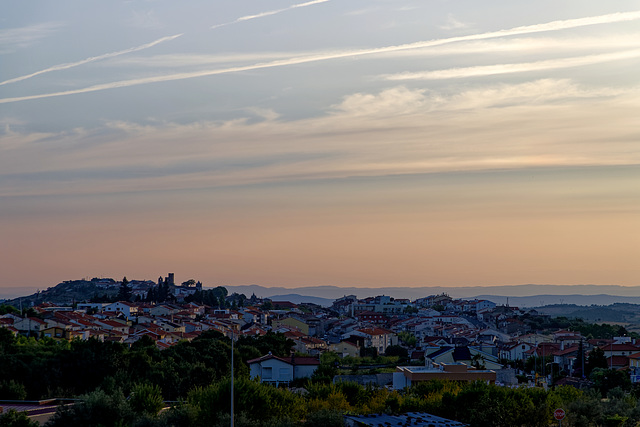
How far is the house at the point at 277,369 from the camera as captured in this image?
181 feet

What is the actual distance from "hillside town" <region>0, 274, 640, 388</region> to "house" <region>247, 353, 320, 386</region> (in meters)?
0.07

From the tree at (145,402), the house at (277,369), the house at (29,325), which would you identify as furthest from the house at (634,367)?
the house at (29,325)

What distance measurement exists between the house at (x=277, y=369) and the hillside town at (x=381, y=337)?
66mm

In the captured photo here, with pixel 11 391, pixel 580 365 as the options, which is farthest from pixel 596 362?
pixel 11 391

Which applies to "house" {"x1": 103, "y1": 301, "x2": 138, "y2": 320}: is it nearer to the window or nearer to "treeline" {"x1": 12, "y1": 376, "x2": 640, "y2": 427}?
the window

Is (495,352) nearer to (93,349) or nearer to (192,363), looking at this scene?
(192,363)

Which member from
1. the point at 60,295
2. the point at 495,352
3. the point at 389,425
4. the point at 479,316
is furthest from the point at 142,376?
the point at 60,295

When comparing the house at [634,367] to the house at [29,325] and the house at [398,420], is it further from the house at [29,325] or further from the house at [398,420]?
the house at [29,325]

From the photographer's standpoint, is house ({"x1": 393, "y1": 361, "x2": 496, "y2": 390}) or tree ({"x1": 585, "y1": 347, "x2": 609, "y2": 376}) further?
tree ({"x1": 585, "y1": 347, "x2": 609, "y2": 376})

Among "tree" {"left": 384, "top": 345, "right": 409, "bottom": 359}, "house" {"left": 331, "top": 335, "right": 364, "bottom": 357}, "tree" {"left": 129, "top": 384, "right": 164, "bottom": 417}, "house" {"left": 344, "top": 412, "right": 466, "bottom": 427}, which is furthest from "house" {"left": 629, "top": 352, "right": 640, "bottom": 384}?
"tree" {"left": 129, "top": 384, "right": 164, "bottom": 417}

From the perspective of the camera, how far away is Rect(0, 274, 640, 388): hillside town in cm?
5584

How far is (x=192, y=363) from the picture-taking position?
52688mm

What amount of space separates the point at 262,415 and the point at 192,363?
25806mm

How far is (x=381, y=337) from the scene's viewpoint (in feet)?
311
